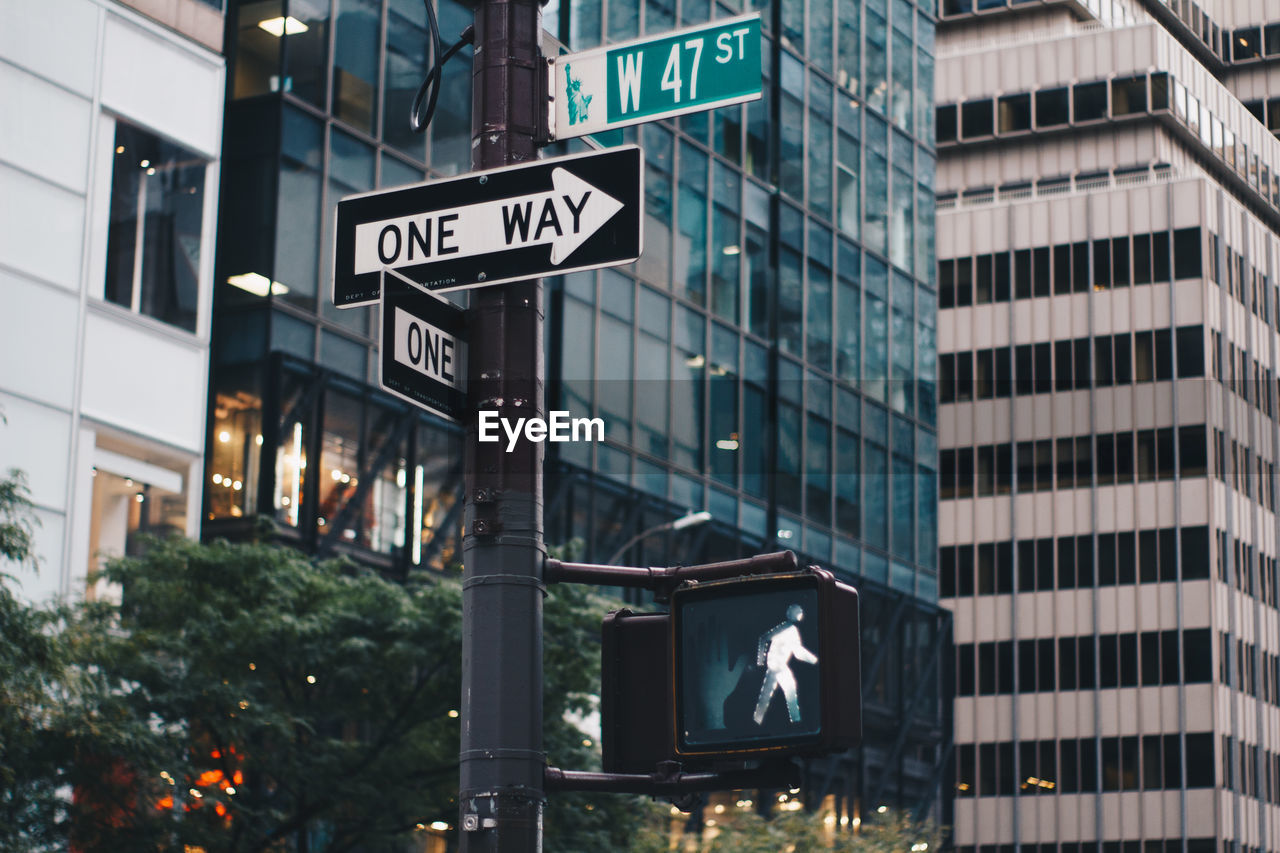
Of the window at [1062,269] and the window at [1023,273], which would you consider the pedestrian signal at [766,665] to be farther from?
the window at [1023,273]

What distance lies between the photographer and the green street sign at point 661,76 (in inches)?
267

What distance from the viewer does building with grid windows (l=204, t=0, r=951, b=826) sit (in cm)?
3316

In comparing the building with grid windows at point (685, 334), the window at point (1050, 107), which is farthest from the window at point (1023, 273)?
the building with grid windows at point (685, 334)

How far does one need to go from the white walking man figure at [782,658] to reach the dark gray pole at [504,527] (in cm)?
72

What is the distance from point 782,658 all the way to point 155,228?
25794mm

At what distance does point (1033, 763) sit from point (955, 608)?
22.7 ft

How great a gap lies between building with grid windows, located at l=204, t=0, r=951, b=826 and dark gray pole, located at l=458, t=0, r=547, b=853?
759 inches

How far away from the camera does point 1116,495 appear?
245 ft

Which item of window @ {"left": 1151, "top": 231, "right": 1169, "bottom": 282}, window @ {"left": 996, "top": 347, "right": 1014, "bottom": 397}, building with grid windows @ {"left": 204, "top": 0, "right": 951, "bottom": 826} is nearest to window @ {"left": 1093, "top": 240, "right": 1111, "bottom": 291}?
window @ {"left": 1151, "top": 231, "right": 1169, "bottom": 282}

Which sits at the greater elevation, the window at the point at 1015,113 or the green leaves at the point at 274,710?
the window at the point at 1015,113

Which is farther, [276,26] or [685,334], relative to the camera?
[685,334]

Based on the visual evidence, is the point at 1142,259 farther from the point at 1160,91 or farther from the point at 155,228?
the point at 155,228

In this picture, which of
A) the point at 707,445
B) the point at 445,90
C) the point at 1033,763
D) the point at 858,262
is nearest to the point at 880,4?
the point at 858,262

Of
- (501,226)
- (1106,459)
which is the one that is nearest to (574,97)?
(501,226)
